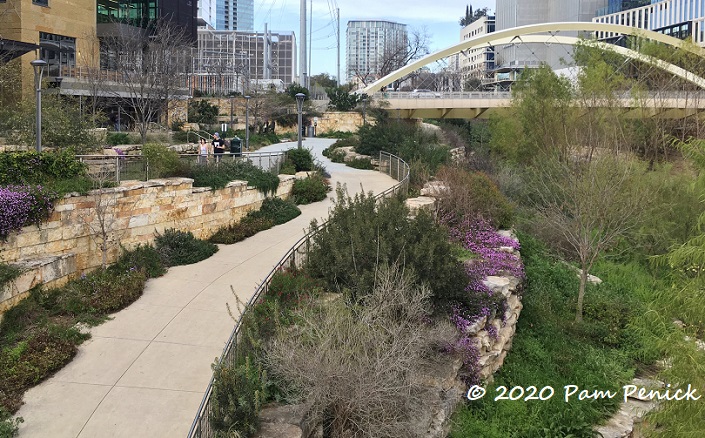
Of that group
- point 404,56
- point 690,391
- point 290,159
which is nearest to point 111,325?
point 690,391

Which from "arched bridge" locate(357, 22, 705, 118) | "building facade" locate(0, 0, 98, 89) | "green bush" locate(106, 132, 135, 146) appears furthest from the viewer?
"building facade" locate(0, 0, 98, 89)

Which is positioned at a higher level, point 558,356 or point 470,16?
point 470,16

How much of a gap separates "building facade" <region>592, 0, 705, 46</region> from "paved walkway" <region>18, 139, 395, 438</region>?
225 ft

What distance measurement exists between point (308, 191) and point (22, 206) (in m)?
10.7

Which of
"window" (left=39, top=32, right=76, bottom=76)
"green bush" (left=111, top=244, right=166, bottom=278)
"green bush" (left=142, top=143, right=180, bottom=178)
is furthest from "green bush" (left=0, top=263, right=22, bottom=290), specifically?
"window" (left=39, top=32, right=76, bottom=76)

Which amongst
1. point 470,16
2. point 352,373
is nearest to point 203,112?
point 352,373

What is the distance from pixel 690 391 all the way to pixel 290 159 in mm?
16803

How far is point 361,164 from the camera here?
99.8 feet

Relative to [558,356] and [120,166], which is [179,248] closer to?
[120,166]

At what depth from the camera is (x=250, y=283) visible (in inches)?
487

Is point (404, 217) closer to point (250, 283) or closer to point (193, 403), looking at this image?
point (250, 283)

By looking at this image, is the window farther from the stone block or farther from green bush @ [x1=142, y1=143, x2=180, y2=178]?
the stone block

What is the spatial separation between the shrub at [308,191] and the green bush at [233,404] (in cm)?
1353

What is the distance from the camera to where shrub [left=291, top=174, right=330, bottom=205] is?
20.5m
